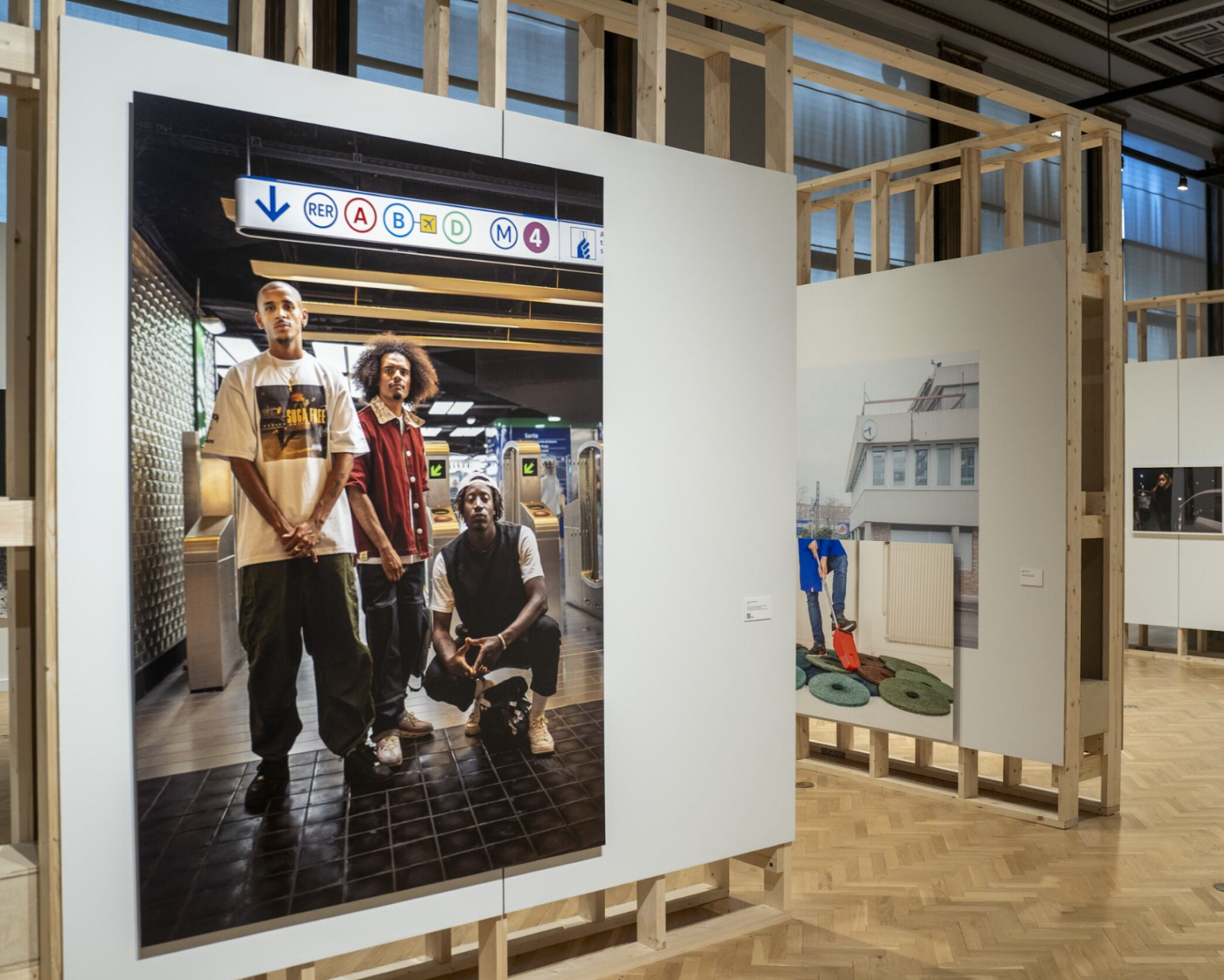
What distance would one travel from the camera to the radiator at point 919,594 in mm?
5992

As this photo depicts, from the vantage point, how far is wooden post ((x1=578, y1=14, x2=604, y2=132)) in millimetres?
4248

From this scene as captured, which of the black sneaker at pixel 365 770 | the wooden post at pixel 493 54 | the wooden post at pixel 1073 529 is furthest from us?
the wooden post at pixel 1073 529

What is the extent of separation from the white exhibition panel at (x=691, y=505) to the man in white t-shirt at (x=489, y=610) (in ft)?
0.94

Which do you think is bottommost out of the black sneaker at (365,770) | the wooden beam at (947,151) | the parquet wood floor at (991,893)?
the parquet wood floor at (991,893)

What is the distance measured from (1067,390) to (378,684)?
395 cm

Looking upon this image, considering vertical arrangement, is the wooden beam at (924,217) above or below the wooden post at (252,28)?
above

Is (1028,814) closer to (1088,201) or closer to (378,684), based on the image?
(378,684)

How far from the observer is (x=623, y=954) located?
157 inches

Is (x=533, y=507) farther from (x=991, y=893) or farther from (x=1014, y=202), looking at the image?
(x=1014, y=202)

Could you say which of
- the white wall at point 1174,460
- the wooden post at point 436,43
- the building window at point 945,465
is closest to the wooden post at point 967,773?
the building window at point 945,465

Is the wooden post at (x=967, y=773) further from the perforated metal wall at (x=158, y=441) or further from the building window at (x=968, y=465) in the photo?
the perforated metal wall at (x=158, y=441)

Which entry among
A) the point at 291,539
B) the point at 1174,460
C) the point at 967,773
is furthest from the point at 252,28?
the point at 1174,460

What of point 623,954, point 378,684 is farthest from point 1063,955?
point 378,684

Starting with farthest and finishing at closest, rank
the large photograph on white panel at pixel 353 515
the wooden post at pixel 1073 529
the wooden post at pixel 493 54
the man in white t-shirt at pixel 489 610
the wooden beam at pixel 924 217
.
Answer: the wooden beam at pixel 924 217, the wooden post at pixel 1073 529, the wooden post at pixel 493 54, the man in white t-shirt at pixel 489 610, the large photograph on white panel at pixel 353 515
